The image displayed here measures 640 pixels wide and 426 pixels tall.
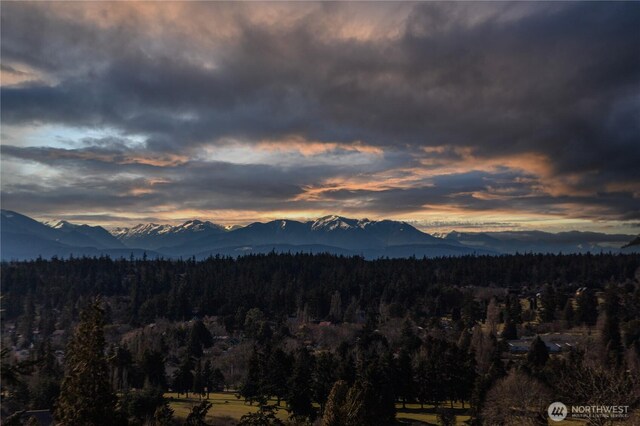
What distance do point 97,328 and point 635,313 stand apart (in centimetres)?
15992

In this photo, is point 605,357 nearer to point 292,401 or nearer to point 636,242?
point 292,401

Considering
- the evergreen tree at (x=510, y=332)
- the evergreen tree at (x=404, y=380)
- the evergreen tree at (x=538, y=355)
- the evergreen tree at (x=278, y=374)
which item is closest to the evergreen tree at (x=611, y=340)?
the evergreen tree at (x=538, y=355)

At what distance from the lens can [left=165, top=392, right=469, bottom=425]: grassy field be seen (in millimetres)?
67956

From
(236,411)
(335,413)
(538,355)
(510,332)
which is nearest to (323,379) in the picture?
(236,411)

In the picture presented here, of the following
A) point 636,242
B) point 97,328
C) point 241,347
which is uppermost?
point 636,242

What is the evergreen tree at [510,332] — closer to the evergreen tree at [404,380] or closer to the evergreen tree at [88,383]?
the evergreen tree at [404,380]

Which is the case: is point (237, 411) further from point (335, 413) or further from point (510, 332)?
point (510, 332)

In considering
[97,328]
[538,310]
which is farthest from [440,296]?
[97,328]

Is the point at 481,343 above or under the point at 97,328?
under

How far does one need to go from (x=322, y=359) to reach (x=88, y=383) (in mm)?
58864

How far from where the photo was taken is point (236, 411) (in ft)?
241

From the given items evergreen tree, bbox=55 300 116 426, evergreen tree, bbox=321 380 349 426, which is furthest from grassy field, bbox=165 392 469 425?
evergreen tree, bbox=55 300 116 426

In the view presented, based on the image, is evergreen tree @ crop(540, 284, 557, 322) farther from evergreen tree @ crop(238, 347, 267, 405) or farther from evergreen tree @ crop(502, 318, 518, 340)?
evergreen tree @ crop(238, 347, 267, 405)

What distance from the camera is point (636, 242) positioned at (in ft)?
101
